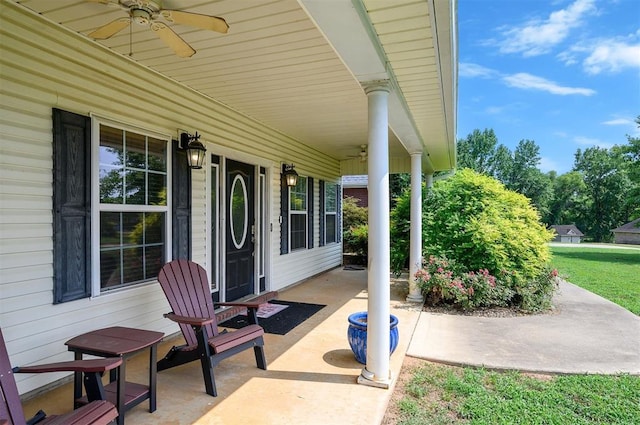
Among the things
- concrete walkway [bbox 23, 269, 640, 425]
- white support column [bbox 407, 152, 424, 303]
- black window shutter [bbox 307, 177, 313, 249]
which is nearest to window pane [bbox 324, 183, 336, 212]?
black window shutter [bbox 307, 177, 313, 249]

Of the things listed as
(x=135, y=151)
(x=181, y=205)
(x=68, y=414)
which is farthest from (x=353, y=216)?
(x=68, y=414)

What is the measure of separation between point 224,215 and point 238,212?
0.40 m

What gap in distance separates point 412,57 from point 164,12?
1.80m

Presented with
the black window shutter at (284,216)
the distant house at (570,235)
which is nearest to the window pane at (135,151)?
the black window shutter at (284,216)

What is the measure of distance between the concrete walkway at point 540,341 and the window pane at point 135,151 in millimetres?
3118

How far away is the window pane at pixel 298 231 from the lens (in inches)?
267

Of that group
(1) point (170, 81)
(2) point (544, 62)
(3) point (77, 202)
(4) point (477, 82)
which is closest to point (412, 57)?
(1) point (170, 81)

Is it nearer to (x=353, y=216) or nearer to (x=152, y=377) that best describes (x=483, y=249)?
(x=152, y=377)

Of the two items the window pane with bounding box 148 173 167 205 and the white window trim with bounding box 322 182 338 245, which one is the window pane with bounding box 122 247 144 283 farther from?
the white window trim with bounding box 322 182 338 245

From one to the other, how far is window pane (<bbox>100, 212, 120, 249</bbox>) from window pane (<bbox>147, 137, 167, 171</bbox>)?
65 centimetres

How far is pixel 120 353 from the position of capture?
2.19 meters

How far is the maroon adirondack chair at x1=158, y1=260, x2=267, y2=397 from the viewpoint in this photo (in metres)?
2.69

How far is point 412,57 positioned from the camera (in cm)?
292

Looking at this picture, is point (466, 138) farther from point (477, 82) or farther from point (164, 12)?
point (164, 12)
